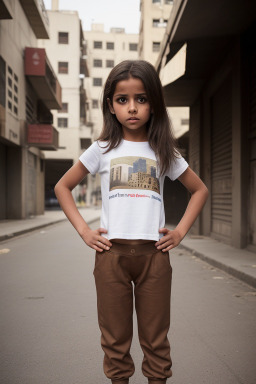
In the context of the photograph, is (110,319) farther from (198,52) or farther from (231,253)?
(198,52)

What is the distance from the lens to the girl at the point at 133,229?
7.23ft

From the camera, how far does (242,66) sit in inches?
384

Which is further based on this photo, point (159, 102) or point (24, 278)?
point (24, 278)

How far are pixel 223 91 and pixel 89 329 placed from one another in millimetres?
9209

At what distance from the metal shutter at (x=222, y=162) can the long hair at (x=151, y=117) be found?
8.91m

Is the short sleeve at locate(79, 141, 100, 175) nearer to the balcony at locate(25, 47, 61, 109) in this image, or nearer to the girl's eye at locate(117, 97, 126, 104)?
the girl's eye at locate(117, 97, 126, 104)

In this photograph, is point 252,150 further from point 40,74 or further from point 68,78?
point 68,78

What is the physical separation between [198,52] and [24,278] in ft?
23.6

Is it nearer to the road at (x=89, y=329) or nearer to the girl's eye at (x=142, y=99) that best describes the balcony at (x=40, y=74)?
the road at (x=89, y=329)

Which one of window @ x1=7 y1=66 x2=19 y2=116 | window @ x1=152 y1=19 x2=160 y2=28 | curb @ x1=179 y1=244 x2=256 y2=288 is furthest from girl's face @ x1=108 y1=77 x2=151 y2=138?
window @ x1=152 y1=19 x2=160 y2=28

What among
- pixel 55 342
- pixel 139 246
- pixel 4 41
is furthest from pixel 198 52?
pixel 4 41

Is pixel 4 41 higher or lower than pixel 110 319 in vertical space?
higher

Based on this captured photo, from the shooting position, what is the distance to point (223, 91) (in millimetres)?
11914

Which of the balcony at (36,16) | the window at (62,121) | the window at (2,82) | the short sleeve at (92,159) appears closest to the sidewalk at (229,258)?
the short sleeve at (92,159)
